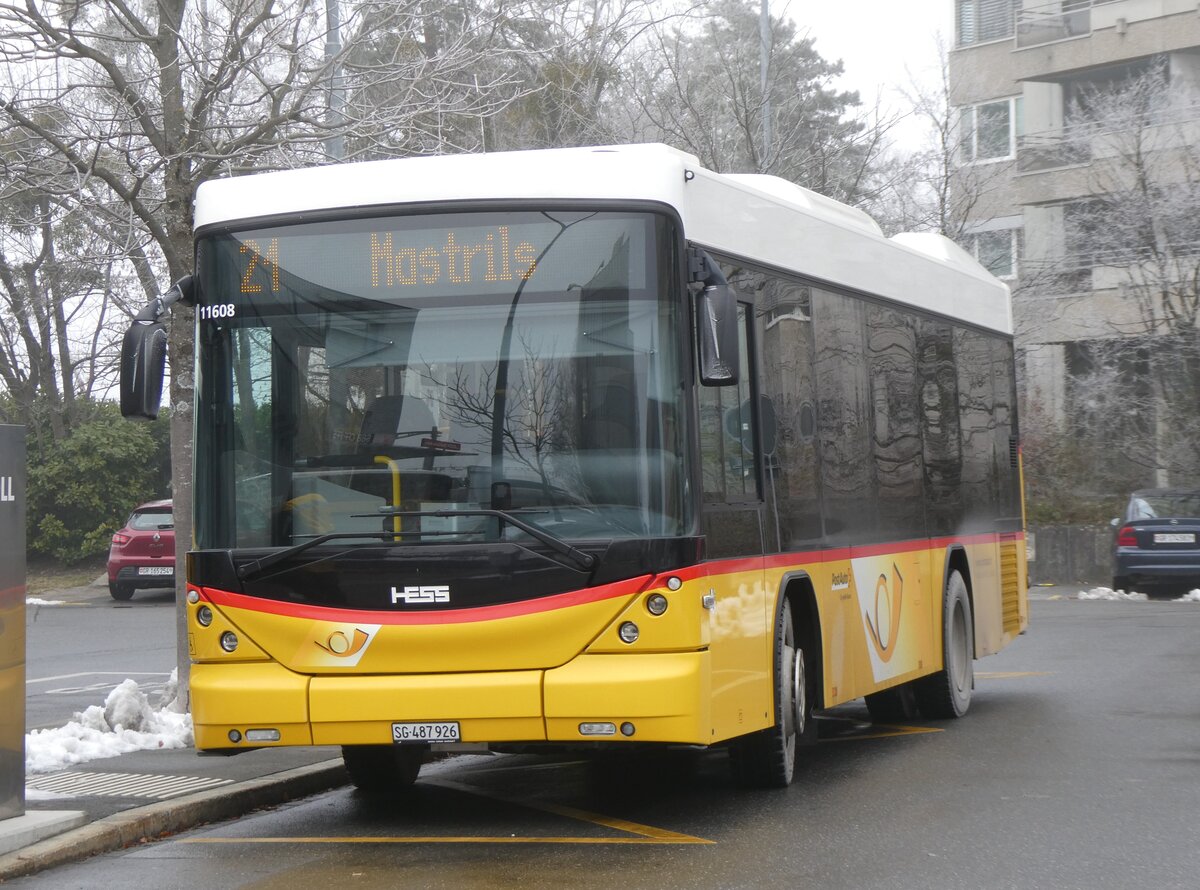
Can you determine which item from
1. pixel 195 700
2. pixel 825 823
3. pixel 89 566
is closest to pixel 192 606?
pixel 195 700

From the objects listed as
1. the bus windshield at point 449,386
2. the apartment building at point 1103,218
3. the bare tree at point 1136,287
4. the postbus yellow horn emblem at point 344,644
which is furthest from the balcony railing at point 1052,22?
the postbus yellow horn emblem at point 344,644

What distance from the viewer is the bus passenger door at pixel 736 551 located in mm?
8125

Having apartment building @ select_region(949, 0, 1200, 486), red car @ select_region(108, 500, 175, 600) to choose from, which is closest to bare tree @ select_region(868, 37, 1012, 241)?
apartment building @ select_region(949, 0, 1200, 486)

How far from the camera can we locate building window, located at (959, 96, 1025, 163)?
109 feet

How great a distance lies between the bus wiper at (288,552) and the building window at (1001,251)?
31.5 meters

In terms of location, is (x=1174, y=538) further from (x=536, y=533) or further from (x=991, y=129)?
(x=536, y=533)

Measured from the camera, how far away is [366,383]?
26.2 feet

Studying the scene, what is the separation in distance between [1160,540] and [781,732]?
61.4 ft

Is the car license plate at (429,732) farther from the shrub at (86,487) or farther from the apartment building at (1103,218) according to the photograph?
the shrub at (86,487)

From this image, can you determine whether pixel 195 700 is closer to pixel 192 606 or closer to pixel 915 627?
pixel 192 606

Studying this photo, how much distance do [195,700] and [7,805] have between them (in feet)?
2.99

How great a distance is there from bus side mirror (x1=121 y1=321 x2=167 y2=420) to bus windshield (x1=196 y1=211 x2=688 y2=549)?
255 millimetres

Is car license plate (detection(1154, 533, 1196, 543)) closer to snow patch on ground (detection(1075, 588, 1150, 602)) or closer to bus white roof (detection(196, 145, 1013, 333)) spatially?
snow patch on ground (detection(1075, 588, 1150, 602))

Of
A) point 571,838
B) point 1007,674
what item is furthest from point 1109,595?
point 571,838
